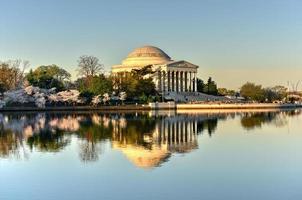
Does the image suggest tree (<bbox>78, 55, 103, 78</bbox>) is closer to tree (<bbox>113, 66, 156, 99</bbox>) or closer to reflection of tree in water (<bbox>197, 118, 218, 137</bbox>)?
tree (<bbox>113, 66, 156, 99</bbox>)

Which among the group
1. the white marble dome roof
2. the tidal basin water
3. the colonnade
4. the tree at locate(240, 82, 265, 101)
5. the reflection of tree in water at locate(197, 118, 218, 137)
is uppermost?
the white marble dome roof

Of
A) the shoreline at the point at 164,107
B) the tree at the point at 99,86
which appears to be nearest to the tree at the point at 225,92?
the shoreline at the point at 164,107

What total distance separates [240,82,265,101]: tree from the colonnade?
11401 millimetres

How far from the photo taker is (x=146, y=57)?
124000 millimetres

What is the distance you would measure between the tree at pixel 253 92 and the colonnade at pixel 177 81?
1140cm

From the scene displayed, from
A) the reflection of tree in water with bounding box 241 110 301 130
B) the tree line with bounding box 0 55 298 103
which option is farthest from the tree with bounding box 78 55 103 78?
the reflection of tree in water with bounding box 241 110 301 130

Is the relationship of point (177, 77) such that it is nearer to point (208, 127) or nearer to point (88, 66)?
point (88, 66)

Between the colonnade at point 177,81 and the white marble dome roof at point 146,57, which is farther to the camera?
the white marble dome roof at point 146,57

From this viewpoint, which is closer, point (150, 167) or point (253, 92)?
point (150, 167)

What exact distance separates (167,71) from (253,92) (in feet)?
64.7

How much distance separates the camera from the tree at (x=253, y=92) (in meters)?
112

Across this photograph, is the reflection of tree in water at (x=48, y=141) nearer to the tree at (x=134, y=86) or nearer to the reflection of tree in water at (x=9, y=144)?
the reflection of tree in water at (x=9, y=144)

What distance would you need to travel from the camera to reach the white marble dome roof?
122 metres

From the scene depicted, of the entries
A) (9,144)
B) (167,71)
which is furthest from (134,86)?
(9,144)
